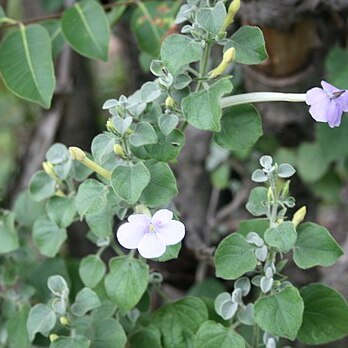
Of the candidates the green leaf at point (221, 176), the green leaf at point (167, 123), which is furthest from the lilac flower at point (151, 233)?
the green leaf at point (221, 176)

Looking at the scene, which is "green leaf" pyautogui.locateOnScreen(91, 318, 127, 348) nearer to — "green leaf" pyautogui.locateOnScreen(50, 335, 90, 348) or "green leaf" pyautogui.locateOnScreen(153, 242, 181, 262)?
"green leaf" pyautogui.locateOnScreen(50, 335, 90, 348)

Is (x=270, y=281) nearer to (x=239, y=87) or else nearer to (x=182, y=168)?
(x=239, y=87)

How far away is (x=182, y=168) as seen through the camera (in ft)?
5.49

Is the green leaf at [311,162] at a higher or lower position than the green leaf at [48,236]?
lower

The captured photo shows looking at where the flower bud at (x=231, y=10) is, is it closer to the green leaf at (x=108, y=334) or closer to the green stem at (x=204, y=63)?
the green stem at (x=204, y=63)

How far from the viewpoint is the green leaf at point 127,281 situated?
3.11 ft

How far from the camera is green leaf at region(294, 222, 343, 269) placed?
3.00 feet

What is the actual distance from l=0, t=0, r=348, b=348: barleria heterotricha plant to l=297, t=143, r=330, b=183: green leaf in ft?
1.75

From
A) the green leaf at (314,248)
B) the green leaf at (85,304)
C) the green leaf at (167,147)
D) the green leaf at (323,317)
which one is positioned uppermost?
the green leaf at (167,147)

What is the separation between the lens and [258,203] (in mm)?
945

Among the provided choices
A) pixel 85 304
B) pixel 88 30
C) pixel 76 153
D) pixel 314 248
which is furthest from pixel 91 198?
pixel 88 30

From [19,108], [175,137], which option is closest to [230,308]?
[175,137]

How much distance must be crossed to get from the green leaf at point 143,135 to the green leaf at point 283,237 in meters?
0.17

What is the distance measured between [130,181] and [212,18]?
0.21 m
